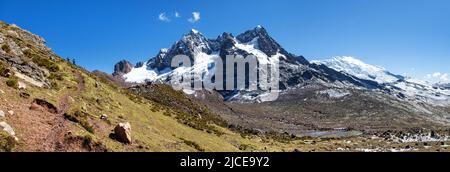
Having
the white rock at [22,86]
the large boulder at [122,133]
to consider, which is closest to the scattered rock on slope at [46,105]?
the white rock at [22,86]

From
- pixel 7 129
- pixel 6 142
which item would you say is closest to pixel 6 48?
pixel 7 129

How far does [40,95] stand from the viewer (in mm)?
36844

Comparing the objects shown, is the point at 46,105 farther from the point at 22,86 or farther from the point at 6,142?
the point at 6,142

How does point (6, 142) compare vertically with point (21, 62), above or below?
below

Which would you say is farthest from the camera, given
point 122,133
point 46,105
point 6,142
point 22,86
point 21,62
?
point 21,62

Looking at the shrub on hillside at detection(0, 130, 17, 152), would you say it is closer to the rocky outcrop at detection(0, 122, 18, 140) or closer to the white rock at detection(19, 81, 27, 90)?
the rocky outcrop at detection(0, 122, 18, 140)

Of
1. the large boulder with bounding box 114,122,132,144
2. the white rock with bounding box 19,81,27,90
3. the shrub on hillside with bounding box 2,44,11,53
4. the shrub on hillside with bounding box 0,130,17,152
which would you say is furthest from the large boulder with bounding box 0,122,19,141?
the shrub on hillside with bounding box 2,44,11,53

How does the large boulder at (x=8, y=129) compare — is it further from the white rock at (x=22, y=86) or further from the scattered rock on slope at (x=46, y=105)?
the white rock at (x=22, y=86)

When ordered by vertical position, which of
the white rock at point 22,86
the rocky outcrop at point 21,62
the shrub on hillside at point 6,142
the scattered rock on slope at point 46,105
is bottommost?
the shrub on hillside at point 6,142
